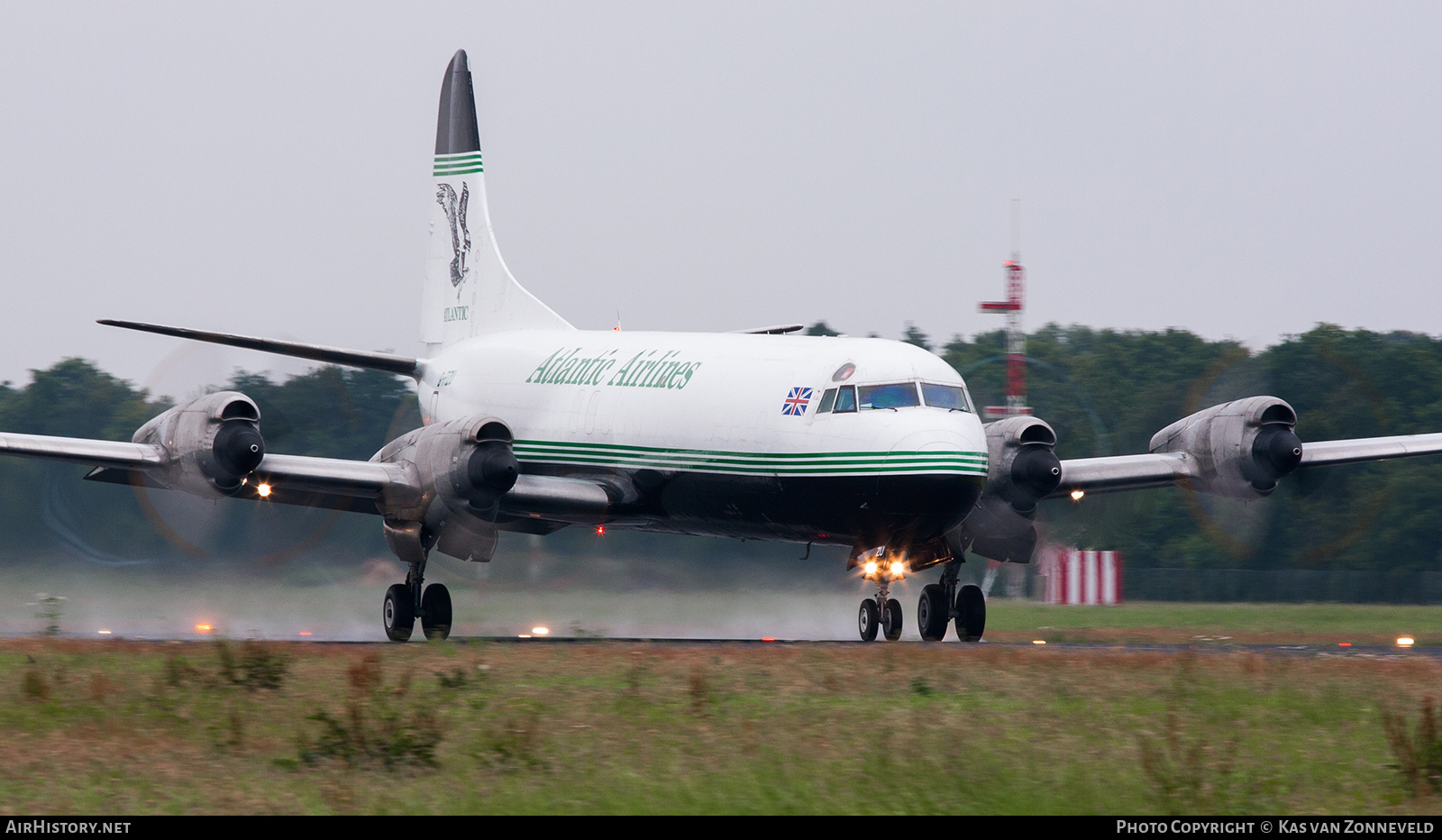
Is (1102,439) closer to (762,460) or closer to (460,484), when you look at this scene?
(762,460)

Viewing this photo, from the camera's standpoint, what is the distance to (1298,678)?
16359 millimetres

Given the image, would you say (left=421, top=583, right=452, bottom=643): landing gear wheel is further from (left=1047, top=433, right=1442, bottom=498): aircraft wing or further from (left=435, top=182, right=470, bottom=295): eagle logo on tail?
(left=435, top=182, right=470, bottom=295): eagle logo on tail

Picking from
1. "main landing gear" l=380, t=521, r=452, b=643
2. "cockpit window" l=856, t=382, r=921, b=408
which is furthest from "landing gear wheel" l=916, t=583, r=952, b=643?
"main landing gear" l=380, t=521, r=452, b=643

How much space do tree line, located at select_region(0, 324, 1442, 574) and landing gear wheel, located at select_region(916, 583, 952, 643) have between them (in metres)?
3.76

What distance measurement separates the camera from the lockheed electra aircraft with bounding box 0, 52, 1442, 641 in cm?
2067

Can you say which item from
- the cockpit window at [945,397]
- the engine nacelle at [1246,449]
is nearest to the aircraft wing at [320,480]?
the cockpit window at [945,397]

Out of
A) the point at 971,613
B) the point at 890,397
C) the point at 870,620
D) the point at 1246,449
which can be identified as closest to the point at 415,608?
the point at 870,620

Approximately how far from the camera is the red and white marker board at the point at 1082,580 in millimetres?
39125

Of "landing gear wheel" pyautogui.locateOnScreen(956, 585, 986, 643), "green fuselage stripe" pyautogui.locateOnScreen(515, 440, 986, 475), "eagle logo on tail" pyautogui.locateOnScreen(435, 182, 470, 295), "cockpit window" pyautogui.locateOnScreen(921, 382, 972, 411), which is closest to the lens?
"green fuselage stripe" pyautogui.locateOnScreen(515, 440, 986, 475)

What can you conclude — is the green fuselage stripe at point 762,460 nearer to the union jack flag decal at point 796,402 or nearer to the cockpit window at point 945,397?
the union jack flag decal at point 796,402

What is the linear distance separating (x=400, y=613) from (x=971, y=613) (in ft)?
26.8

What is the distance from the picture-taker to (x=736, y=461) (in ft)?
72.6

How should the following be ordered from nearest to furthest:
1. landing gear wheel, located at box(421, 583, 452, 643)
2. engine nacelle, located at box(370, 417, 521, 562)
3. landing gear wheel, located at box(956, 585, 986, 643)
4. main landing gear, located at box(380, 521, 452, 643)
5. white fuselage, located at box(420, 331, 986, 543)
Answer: white fuselage, located at box(420, 331, 986, 543) → engine nacelle, located at box(370, 417, 521, 562) → landing gear wheel, located at box(956, 585, 986, 643) → main landing gear, located at box(380, 521, 452, 643) → landing gear wheel, located at box(421, 583, 452, 643)
